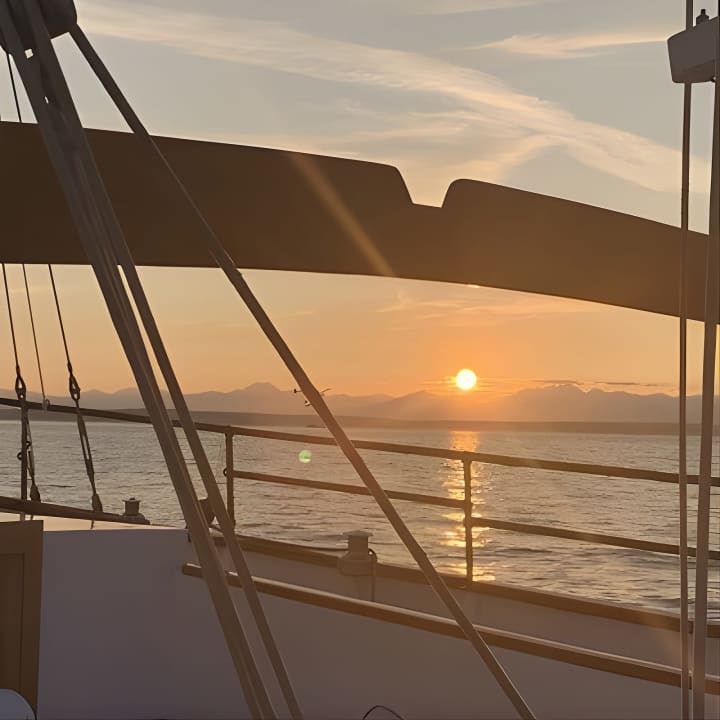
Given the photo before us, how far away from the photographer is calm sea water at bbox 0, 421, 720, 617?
64.9 ft

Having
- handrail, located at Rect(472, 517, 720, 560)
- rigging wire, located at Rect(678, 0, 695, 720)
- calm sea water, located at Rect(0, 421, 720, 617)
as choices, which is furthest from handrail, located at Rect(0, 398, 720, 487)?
calm sea water, located at Rect(0, 421, 720, 617)

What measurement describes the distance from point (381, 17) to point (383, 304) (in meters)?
21.4

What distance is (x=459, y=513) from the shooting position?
28.9 metres

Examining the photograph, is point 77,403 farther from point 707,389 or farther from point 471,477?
point 707,389

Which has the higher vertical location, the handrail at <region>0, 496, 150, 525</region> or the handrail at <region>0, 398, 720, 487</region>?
the handrail at <region>0, 398, 720, 487</region>

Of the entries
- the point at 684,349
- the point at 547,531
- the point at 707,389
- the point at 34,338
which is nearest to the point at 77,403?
the point at 34,338

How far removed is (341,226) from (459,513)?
27424 millimetres

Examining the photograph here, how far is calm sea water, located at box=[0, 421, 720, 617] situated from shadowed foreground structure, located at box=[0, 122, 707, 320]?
6.46m

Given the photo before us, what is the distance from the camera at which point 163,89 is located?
370cm

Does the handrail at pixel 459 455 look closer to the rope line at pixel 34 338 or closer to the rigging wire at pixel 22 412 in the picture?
the rigging wire at pixel 22 412

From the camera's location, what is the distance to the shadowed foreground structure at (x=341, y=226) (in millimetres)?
1864

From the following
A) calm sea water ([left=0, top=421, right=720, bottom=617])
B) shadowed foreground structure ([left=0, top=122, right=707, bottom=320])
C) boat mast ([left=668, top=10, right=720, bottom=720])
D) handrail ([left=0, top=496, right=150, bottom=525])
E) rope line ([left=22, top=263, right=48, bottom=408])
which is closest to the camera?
boat mast ([left=668, top=10, right=720, bottom=720])

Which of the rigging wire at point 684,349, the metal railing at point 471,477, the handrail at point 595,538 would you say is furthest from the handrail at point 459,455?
the rigging wire at point 684,349

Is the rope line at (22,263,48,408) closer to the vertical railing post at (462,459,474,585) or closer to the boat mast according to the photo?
the vertical railing post at (462,459,474,585)
